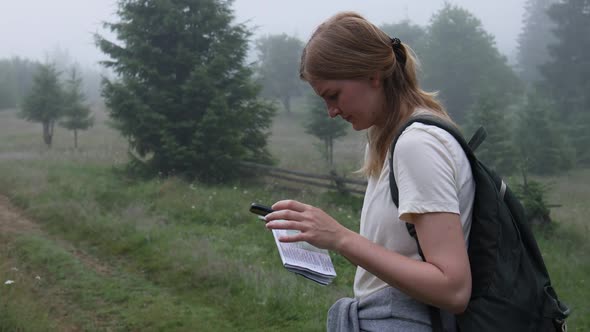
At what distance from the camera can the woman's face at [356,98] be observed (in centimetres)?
Result: 164

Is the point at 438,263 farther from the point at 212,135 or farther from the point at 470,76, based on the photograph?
the point at 470,76

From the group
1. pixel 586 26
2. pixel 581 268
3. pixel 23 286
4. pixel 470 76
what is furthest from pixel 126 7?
pixel 470 76

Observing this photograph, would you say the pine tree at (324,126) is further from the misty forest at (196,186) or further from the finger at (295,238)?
the finger at (295,238)

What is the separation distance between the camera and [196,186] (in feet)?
42.1

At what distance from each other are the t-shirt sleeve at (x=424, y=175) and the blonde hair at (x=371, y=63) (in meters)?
0.21

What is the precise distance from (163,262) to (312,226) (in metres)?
5.89

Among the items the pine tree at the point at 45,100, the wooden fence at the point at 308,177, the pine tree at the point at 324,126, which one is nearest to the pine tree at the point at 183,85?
the wooden fence at the point at 308,177

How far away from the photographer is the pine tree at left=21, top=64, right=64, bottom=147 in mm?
30228

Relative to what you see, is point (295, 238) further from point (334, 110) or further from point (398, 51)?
point (398, 51)

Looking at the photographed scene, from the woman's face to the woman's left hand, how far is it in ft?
1.15

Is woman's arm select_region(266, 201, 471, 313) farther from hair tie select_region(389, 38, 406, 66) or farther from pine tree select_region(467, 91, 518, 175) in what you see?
pine tree select_region(467, 91, 518, 175)

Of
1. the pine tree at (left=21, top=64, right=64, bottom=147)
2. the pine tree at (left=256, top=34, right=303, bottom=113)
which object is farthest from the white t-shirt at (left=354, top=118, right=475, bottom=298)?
the pine tree at (left=256, top=34, right=303, bottom=113)

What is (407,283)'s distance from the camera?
1411mm

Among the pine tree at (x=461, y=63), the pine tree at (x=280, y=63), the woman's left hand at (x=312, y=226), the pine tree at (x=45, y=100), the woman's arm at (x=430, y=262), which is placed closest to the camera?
the woman's arm at (x=430, y=262)
